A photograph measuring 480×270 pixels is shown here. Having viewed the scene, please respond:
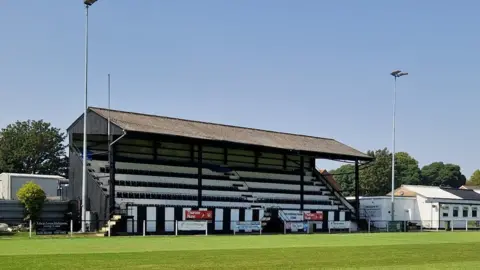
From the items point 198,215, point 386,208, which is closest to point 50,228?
point 198,215

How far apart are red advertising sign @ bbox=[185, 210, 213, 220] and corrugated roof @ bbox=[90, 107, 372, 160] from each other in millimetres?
5462

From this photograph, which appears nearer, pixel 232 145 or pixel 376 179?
pixel 232 145

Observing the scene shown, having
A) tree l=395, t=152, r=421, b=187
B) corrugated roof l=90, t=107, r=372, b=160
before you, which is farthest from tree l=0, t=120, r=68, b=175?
tree l=395, t=152, r=421, b=187

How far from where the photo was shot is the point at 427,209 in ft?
196

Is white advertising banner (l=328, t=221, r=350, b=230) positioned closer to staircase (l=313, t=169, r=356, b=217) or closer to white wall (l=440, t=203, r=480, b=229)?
staircase (l=313, t=169, r=356, b=217)

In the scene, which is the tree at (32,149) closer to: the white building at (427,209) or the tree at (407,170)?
the white building at (427,209)

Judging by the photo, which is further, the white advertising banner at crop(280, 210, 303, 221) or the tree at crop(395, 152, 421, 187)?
the tree at crop(395, 152, 421, 187)

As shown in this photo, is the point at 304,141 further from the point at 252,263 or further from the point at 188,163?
the point at 252,263

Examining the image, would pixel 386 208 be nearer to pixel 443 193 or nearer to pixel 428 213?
pixel 428 213

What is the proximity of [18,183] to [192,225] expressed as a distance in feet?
66.4

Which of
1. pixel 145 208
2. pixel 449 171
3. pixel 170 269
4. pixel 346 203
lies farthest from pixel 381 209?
pixel 449 171

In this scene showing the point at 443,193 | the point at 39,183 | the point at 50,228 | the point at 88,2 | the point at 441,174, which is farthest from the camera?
the point at 441,174

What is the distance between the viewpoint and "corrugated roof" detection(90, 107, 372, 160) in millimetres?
42844

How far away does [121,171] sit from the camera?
44.0 m
